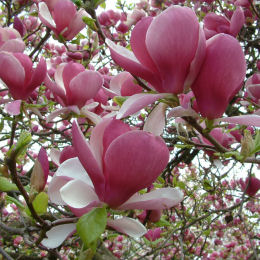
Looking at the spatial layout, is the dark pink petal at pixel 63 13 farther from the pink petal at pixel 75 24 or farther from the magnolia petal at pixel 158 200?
the magnolia petal at pixel 158 200

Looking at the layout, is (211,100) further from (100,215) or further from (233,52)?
(100,215)

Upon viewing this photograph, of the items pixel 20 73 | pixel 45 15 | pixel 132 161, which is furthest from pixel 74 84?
pixel 132 161

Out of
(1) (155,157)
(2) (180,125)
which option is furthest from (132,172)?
(2) (180,125)

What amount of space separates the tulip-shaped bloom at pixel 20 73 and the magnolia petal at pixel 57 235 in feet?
1.25

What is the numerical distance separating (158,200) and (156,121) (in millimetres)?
138

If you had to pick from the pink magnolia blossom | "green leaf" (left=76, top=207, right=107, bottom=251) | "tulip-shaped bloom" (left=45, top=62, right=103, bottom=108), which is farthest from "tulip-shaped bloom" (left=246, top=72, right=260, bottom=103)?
"green leaf" (left=76, top=207, right=107, bottom=251)

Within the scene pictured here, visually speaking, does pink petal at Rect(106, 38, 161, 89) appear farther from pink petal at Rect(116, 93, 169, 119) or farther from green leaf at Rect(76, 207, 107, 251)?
green leaf at Rect(76, 207, 107, 251)

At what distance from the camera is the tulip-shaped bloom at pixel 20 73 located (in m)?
0.73

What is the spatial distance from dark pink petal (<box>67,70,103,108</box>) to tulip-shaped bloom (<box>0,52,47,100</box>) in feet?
0.27

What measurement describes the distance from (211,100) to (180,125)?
32 centimetres

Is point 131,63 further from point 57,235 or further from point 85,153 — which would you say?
point 57,235

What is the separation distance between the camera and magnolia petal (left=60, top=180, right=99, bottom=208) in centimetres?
45

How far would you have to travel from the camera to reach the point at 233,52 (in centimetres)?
48

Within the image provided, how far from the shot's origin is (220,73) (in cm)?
48
